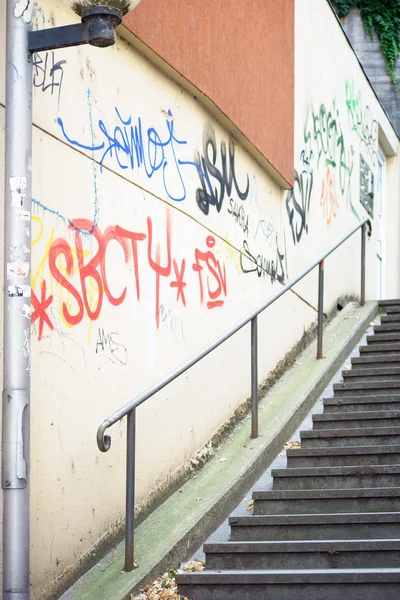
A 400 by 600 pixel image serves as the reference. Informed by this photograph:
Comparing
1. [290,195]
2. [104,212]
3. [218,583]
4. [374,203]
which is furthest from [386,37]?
[218,583]

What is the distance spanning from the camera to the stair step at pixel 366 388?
643 cm

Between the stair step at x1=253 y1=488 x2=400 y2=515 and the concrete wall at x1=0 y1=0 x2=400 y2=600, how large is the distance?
2.07 ft

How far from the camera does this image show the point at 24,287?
3590 mm

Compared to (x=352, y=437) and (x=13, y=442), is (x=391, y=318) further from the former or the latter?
(x=13, y=442)

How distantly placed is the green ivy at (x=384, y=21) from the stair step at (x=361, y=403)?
9.54 meters

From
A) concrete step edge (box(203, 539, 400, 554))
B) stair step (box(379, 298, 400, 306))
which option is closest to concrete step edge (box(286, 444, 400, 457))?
concrete step edge (box(203, 539, 400, 554))

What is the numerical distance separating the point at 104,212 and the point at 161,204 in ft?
2.43

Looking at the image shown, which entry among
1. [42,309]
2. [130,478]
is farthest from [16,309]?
[130,478]

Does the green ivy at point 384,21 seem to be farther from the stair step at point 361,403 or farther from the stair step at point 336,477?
the stair step at point 336,477

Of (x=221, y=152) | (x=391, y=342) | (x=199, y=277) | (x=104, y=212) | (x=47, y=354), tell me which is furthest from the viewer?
(x=391, y=342)

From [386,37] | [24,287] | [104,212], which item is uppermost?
[386,37]

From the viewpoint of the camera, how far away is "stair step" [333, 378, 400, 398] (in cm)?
643

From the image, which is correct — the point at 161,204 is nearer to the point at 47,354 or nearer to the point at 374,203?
the point at 47,354

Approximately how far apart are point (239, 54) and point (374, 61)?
849cm
